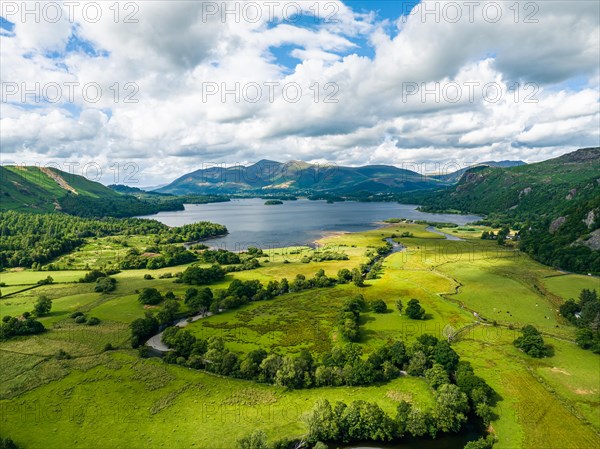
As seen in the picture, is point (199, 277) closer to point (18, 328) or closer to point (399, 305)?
point (18, 328)

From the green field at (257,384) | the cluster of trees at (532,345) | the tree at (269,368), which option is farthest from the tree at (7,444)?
the cluster of trees at (532,345)

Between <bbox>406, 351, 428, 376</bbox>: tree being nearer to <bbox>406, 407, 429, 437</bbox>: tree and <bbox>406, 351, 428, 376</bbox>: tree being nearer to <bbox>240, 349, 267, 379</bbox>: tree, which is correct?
<bbox>406, 407, 429, 437</bbox>: tree

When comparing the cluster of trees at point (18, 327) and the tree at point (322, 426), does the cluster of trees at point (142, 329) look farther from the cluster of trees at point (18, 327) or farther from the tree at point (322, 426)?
the tree at point (322, 426)

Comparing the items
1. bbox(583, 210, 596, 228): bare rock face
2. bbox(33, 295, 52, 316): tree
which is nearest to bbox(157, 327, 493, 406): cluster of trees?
bbox(33, 295, 52, 316): tree

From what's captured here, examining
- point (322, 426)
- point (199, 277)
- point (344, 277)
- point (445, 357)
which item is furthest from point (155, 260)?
point (445, 357)

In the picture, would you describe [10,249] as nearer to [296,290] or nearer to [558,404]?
[296,290]

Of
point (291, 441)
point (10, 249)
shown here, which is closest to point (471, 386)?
point (291, 441)

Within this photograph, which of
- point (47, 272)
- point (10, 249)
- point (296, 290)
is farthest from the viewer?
point (10, 249)
